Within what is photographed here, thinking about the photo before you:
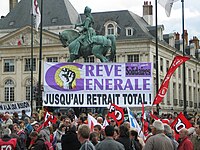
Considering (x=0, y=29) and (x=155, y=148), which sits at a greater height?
(x=0, y=29)

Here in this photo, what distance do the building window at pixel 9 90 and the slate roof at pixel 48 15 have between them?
254 inches

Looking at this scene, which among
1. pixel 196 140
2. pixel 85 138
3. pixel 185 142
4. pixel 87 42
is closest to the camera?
pixel 85 138

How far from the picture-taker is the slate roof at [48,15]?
208 ft

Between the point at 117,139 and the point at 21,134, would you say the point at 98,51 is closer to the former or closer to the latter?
the point at 21,134

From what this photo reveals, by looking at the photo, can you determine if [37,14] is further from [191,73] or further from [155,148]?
[191,73]

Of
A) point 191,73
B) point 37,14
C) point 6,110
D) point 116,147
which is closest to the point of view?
point 116,147

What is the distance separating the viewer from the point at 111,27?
6219 centimetres

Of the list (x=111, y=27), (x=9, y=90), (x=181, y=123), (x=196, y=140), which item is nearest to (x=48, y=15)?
(x=111, y=27)

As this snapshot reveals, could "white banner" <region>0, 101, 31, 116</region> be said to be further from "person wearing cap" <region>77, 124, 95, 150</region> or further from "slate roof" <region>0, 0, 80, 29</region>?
"slate roof" <region>0, 0, 80, 29</region>

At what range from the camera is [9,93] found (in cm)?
Answer: 6406

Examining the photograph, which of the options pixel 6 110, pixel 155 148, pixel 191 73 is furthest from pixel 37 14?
pixel 191 73

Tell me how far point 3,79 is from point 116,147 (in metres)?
57.6

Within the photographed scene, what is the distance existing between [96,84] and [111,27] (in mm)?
45001

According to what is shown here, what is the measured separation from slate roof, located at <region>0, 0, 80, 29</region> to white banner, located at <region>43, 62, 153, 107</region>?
44.8 meters
